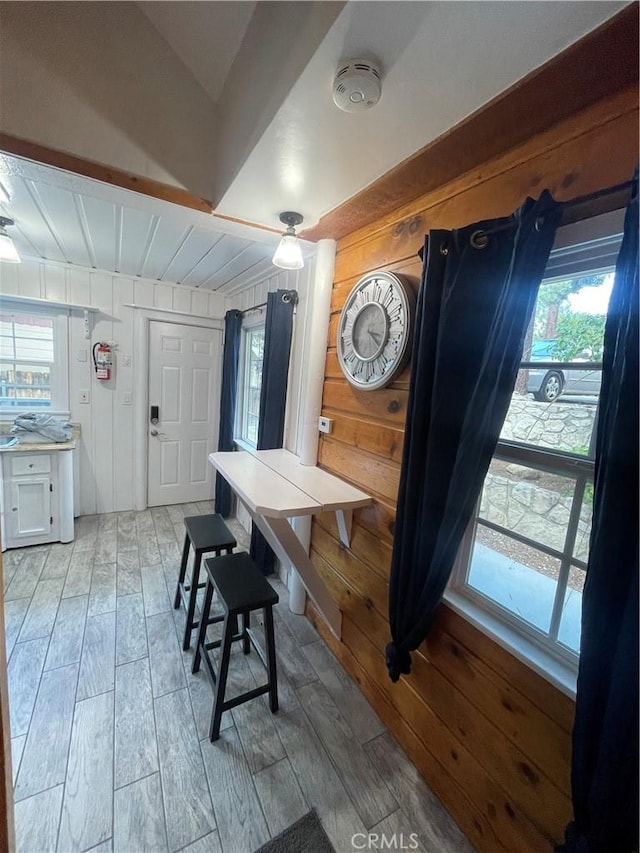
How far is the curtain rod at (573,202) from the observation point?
0.76 m

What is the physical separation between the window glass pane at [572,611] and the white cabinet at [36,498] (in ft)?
10.5

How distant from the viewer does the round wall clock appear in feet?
4.42

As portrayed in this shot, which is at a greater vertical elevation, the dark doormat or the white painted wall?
the white painted wall

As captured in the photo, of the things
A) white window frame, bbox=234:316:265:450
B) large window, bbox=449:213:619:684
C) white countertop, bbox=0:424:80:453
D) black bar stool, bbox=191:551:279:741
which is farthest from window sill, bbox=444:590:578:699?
white countertop, bbox=0:424:80:453

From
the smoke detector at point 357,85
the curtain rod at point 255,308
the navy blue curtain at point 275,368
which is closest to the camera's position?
the smoke detector at point 357,85

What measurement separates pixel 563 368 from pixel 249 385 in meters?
2.80

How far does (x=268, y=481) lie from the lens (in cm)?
161

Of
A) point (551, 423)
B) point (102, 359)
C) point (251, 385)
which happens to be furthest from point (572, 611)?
point (102, 359)

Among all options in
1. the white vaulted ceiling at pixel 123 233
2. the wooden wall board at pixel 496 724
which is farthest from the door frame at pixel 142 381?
the wooden wall board at pixel 496 724

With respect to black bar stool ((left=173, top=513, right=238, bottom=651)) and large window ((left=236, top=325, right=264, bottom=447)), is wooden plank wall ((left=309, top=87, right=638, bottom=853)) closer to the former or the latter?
black bar stool ((left=173, top=513, right=238, bottom=651))

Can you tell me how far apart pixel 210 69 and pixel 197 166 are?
0.32 m

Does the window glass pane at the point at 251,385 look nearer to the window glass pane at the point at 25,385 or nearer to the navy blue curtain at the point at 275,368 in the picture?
the navy blue curtain at the point at 275,368

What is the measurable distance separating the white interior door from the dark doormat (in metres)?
3.00

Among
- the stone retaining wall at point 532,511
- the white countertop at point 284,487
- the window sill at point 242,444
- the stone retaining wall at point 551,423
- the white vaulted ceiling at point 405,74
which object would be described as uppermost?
the white vaulted ceiling at point 405,74
